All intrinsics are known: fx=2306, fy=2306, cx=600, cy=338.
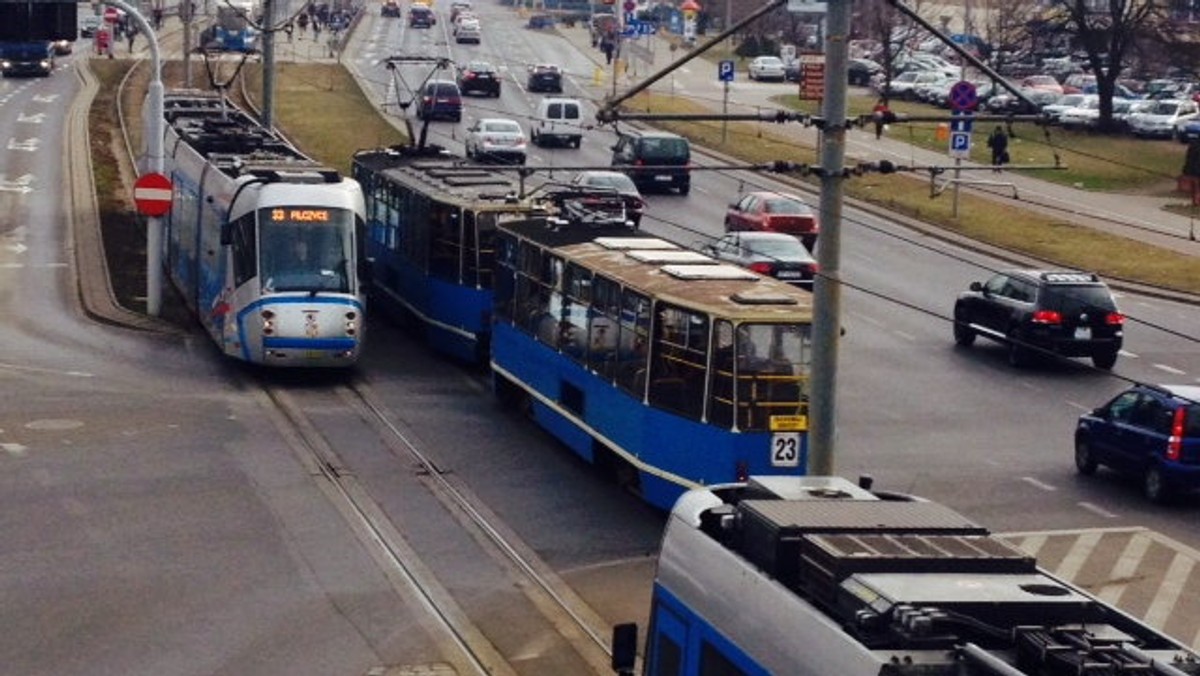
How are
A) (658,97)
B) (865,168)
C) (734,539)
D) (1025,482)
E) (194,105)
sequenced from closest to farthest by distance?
1. (734,539)
2. (865,168)
3. (1025,482)
4. (194,105)
5. (658,97)

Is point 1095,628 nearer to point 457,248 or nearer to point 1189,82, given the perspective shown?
point 457,248

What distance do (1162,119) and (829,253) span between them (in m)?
62.2

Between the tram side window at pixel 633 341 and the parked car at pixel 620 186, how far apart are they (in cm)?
1932

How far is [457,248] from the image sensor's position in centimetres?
3403

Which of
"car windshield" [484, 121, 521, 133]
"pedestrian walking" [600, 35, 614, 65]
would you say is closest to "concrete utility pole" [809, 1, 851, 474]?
"car windshield" [484, 121, 521, 133]

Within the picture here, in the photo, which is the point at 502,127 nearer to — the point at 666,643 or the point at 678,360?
the point at 678,360

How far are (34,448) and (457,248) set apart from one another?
8.48m

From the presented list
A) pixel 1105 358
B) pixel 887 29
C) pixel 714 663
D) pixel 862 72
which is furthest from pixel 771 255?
pixel 862 72

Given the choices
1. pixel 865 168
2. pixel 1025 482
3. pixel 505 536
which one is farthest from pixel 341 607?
pixel 1025 482

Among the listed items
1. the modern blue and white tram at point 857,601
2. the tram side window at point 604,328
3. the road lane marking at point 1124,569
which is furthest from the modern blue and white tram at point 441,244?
the modern blue and white tram at point 857,601

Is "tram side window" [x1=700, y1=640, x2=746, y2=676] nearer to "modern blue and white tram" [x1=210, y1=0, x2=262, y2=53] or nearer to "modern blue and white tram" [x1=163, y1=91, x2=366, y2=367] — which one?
"modern blue and white tram" [x1=163, y1=91, x2=366, y2=367]

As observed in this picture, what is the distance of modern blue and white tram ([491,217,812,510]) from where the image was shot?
23.0 meters

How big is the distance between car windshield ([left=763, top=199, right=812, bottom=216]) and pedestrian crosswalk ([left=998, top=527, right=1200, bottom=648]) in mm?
23153

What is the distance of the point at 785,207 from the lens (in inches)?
1889
